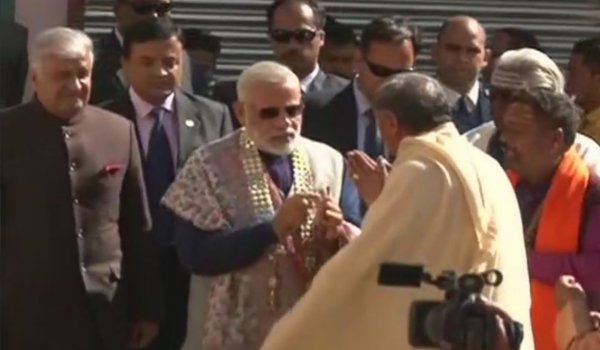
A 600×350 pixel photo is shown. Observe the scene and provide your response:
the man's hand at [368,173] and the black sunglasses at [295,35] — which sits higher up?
the black sunglasses at [295,35]

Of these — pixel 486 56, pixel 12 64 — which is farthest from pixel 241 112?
pixel 486 56

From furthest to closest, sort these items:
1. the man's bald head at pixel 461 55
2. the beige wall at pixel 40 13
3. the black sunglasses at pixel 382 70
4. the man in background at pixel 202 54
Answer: the beige wall at pixel 40 13 < the man in background at pixel 202 54 < the man's bald head at pixel 461 55 < the black sunglasses at pixel 382 70

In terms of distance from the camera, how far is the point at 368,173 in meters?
8.62

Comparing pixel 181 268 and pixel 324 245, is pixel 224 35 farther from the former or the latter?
pixel 324 245

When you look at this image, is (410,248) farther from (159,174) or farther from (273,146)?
(159,174)

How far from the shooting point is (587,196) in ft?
28.5

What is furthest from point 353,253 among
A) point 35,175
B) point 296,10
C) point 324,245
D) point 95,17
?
point 95,17

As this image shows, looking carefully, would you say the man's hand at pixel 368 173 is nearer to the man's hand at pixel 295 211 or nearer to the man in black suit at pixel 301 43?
the man's hand at pixel 295 211

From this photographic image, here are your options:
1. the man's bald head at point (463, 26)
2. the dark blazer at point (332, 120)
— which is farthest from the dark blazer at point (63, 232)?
the man's bald head at point (463, 26)

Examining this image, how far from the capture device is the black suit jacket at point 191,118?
32.1 ft

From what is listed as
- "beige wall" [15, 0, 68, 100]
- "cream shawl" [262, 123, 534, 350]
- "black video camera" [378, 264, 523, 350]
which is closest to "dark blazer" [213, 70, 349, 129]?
"beige wall" [15, 0, 68, 100]

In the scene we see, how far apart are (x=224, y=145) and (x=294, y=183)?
0.99ft

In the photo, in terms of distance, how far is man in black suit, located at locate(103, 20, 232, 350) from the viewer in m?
9.70

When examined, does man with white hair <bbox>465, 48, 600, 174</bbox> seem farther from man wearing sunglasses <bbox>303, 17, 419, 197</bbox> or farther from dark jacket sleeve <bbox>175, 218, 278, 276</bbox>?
dark jacket sleeve <bbox>175, 218, 278, 276</bbox>
